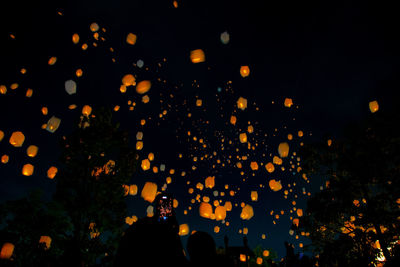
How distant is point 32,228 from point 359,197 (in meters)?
14.1

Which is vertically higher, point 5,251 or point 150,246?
point 150,246

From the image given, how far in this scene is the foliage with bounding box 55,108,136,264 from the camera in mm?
8906

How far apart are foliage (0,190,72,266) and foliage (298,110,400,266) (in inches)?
418

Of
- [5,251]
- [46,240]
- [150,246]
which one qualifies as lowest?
Answer: [5,251]

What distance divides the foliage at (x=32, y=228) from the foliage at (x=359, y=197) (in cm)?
1063

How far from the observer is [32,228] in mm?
9484

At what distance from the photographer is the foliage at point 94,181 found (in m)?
8.91

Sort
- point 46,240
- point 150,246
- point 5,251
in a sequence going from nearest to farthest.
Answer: point 150,246
point 5,251
point 46,240

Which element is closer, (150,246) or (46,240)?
(150,246)

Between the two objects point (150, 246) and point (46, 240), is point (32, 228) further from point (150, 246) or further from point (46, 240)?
point (150, 246)

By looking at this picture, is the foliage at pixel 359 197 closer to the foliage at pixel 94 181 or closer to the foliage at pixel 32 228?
the foliage at pixel 94 181

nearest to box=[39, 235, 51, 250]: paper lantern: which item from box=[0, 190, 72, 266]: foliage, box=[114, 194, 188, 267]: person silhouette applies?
box=[0, 190, 72, 266]: foliage

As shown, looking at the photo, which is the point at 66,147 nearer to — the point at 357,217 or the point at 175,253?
the point at 175,253

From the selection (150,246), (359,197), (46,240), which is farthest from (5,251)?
(359,197)
